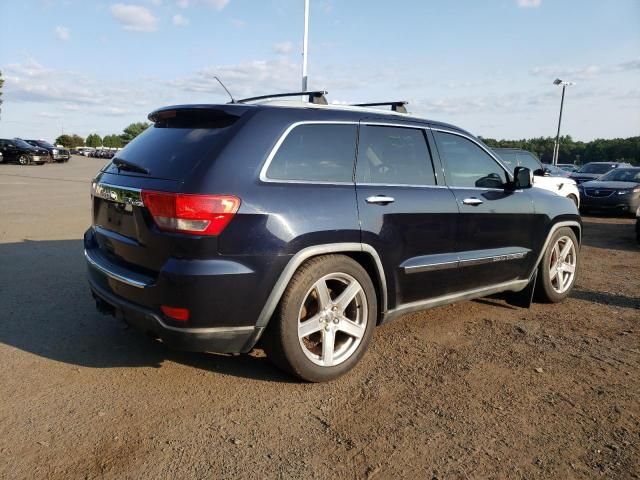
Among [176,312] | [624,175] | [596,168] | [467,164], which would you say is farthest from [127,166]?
[596,168]

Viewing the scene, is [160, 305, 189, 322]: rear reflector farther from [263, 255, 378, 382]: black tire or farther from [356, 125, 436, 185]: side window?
[356, 125, 436, 185]: side window

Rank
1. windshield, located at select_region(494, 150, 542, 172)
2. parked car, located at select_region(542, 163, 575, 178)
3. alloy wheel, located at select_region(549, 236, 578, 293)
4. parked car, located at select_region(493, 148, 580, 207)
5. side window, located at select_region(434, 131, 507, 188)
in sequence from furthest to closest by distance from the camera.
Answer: parked car, located at select_region(542, 163, 575, 178) → windshield, located at select_region(494, 150, 542, 172) → parked car, located at select_region(493, 148, 580, 207) → alloy wheel, located at select_region(549, 236, 578, 293) → side window, located at select_region(434, 131, 507, 188)

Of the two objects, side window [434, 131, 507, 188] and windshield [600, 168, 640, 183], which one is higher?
side window [434, 131, 507, 188]

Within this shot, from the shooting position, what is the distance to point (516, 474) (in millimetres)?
2465

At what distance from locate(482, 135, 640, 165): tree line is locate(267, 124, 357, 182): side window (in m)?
62.8

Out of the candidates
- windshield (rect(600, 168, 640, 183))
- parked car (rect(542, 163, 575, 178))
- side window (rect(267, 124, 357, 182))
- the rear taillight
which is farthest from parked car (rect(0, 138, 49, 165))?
the rear taillight

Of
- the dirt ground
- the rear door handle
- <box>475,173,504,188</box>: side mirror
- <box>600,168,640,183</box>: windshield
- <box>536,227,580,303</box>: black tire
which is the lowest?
the dirt ground

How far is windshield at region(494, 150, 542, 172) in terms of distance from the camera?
39.3 ft

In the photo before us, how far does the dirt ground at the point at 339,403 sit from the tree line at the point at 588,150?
62.3 m

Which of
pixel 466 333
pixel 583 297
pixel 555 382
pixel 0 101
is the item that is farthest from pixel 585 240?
pixel 0 101

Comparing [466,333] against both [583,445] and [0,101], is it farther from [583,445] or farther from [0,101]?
[0,101]

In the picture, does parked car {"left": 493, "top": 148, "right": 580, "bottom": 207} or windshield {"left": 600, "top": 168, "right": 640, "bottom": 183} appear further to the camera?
windshield {"left": 600, "top": 168, "right": 640, "bottom": 183}

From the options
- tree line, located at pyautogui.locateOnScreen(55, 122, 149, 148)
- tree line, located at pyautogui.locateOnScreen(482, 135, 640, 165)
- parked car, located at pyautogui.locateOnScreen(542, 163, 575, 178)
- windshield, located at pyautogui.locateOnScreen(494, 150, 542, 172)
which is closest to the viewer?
windshield, located at pyautogui.locateOnScreen(494, 150, 542, 172)

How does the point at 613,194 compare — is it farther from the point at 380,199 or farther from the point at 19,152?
the point at 19,152
